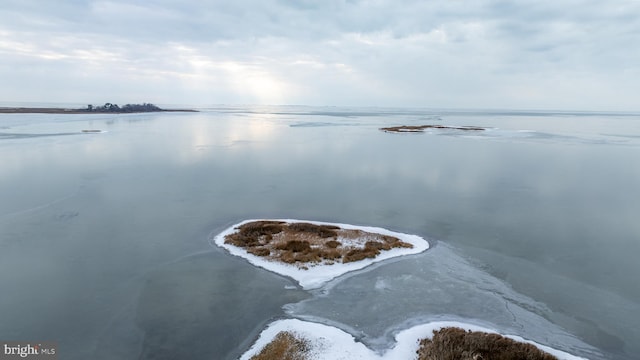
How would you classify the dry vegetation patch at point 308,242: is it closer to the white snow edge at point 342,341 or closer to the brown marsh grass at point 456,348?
the white snow edge at point 342,341

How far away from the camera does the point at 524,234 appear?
933 inches

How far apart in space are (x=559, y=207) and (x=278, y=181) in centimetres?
2427

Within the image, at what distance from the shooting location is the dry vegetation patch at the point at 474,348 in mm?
12297

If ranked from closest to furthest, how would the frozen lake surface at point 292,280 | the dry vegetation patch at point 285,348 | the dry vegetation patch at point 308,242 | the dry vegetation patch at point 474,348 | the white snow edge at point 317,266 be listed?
the dry vegetation patch at point 474,348
the dry vegetation patch at point 285,348
the frozen lake surface at point 292,280
the white snow edge at point 317,266
the dry vegetation patch at point 308,242

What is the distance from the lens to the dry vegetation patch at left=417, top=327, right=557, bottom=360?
40.3 ft

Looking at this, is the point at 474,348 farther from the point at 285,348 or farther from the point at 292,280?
the point at 292,280

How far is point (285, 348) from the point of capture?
1299 cm

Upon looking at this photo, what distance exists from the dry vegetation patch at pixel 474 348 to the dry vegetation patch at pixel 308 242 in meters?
7.20

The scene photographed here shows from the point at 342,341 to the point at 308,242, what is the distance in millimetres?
8736

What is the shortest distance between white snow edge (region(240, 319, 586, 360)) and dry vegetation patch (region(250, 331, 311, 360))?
0.51 ft

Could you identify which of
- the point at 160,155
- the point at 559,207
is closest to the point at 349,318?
the point at 559,207

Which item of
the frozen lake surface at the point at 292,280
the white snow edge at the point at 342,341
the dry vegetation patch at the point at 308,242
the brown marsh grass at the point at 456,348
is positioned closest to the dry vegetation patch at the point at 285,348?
the brown marsh grass at the point at 456,348

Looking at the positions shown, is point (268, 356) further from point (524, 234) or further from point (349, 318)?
point (524, 234)

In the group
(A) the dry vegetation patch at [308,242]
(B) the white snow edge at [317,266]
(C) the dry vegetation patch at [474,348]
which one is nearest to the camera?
(C) the dry vegetation patch at [474,348]
